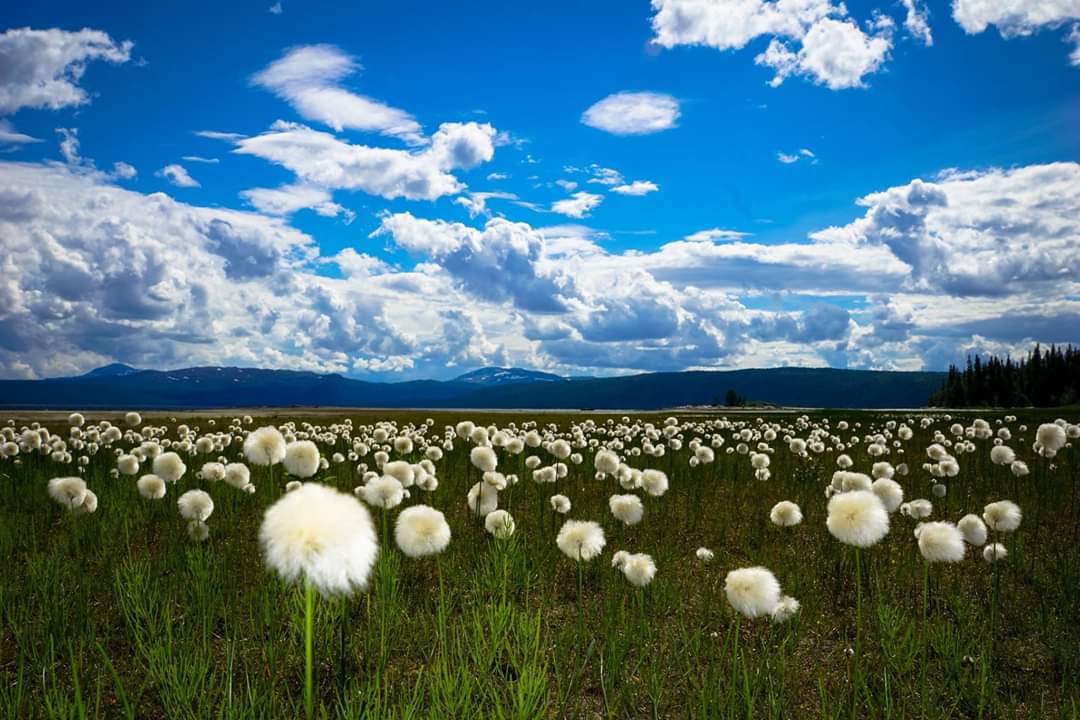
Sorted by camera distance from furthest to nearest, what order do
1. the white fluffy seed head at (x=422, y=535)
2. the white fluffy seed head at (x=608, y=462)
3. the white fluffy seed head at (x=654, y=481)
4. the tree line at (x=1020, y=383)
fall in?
1. the tree line at (x=1020, y=383)
2. the white fluffy seed head at (x=608, y=462)
3. the white fluffy seed head at (x=654, y=481)
4. the white fluffy seed head at (x=422, y=535)

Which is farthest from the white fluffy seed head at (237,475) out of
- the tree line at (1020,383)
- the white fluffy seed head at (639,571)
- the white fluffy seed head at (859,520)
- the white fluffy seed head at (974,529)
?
the tree line at (1020,383)

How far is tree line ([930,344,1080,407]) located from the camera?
350 ft

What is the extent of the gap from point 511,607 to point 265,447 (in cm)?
206

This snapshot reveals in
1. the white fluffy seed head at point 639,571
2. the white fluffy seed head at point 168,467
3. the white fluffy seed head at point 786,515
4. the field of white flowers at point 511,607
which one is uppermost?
the white fluffy seed head at point 168,467

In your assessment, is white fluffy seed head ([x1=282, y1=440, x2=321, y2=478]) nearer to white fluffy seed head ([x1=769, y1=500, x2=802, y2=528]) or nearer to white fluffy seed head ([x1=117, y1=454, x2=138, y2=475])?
white fluffy seed head ([x1=769, y1=500, x2=802, y2=528])

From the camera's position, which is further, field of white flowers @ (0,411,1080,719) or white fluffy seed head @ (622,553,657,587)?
white fluffy seed head @ (622,553,657,587)

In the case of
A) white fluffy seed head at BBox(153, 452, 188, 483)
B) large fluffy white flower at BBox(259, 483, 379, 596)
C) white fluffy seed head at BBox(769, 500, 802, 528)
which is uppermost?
large fluffy white flower at BBox(259, 483, 379, 596)

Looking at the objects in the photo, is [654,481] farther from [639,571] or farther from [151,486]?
[151,486]

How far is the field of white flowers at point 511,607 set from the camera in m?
4.00

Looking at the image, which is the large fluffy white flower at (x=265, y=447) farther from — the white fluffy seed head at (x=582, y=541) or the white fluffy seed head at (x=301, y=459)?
the white fluffy seed head at (x=582, y=541)

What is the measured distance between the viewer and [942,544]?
15.1 feet

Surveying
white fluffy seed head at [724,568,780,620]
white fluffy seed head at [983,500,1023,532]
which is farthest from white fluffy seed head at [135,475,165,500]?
white fluffy seed head at [983,500,1023,532]

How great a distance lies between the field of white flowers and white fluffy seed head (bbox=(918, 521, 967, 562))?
20mm

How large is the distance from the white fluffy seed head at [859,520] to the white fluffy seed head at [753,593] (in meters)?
0.48
